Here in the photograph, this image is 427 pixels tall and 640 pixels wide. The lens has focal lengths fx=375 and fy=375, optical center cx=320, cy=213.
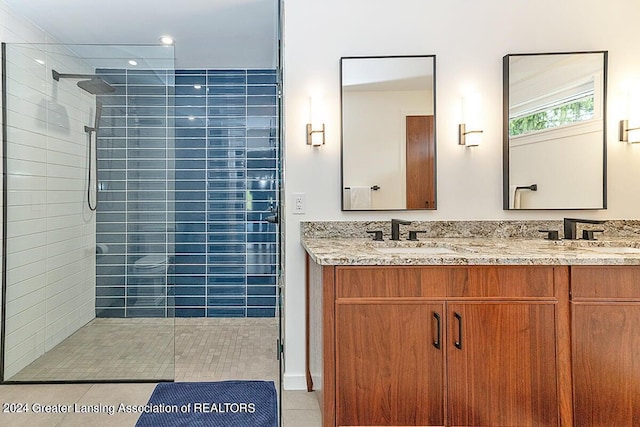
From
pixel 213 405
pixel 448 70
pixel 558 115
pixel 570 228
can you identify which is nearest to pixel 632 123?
pixel 558 115

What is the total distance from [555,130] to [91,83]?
2.77 meters

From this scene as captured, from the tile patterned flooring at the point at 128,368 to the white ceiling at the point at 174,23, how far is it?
199 centimetres

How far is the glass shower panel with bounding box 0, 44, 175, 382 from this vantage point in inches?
87.7

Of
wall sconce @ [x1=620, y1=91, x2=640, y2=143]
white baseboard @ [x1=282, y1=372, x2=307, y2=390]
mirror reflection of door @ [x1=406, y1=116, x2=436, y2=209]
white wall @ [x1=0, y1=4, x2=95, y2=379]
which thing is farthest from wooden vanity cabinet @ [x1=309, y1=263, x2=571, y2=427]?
white wall @ [x1=0, y1=4, x2=95, y2=379]

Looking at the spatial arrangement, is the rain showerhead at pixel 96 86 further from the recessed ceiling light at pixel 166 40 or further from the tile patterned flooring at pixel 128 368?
the tile patterned flooring at pixel 128 368

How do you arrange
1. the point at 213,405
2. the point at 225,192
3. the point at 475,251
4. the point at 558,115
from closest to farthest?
the point at 475,251, the point at 213,405, the point at 558,115, the point at 225,192

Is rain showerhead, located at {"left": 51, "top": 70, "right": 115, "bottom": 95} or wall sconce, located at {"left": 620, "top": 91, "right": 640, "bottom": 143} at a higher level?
rain showerhead, located at {"left": 51, "top": 70, "right": 115, "bottom": 95}

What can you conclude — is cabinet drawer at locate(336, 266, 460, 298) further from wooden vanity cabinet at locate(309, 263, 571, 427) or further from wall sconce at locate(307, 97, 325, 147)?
wall sconce at locate(307, 97, 325, 147)

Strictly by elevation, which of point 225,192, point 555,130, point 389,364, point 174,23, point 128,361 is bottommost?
point 128,361

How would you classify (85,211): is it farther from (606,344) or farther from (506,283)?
(606,344)

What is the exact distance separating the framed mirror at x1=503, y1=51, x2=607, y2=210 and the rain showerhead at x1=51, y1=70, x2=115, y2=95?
7.79ft

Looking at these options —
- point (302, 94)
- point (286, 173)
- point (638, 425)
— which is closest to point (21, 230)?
point (286, 173)

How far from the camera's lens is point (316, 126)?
2.17 metres

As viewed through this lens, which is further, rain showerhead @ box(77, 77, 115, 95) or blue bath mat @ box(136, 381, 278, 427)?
rain showerhead @ box(77, 77, 115, 95)
